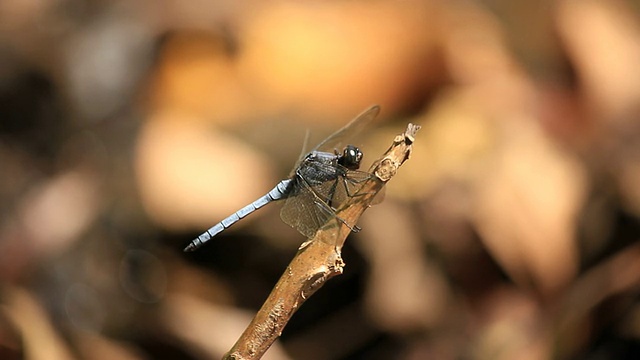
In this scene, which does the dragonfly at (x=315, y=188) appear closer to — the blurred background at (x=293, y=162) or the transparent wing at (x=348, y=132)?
the transparent wing at (x=348, y=132)

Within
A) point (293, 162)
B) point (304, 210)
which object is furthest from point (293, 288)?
point (293, 162)

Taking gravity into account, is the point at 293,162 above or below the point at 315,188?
above

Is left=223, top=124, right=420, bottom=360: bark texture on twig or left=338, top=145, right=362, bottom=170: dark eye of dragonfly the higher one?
left=338, top=145, right=362, bottom=170: dark eye of dragonfly

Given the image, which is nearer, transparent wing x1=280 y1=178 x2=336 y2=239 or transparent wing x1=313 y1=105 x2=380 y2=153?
transparent wing x1=280 y1=178 x2=336 y2=239

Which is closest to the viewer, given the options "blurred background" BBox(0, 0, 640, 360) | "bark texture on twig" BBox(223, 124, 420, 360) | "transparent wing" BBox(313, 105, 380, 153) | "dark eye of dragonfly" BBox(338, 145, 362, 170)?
"bark texture on twig" BBox(223, 124, 420, 360)

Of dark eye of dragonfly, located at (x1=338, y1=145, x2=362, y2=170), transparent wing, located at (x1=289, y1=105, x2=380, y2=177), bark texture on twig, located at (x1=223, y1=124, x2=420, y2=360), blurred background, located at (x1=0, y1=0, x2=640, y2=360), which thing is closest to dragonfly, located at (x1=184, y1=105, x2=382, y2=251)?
dark eye of dragonfly, located at (x1=338, y1=145, x2=362, y2=170)

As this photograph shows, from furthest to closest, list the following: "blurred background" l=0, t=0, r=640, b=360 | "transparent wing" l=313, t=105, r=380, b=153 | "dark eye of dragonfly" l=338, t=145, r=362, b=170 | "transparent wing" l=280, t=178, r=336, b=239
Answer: "blurred background" l=0, t=0, r=640, b=360, "transparent wing" l=313, t=105, r=380, b=153, "dark eye of dragonfly" l=338, t=145, r=362, b=170, "transparent wing" l=280, t=178, r=336, b=239

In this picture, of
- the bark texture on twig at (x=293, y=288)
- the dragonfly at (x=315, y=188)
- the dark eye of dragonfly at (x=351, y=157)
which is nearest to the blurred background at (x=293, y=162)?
the dragonfly at (x=315, y=188)

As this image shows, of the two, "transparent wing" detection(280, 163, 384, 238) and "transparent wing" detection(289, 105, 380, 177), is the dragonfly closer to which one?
"transparent wing" detection(280, 163, 384, 238)

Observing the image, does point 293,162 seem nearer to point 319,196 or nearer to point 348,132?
point 348,132
